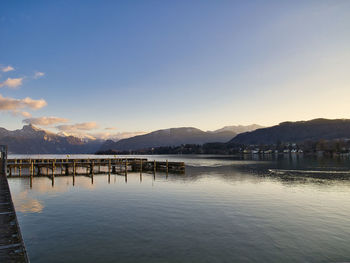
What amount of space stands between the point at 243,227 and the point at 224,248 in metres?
4.92

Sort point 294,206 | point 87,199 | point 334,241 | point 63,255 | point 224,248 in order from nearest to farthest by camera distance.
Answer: point 63,255 < point 224,248 < point 334,241 < point 294,206 < point 87,199

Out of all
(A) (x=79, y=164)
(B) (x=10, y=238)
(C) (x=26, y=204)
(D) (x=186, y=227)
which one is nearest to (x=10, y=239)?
(B) (x=10, y=238)

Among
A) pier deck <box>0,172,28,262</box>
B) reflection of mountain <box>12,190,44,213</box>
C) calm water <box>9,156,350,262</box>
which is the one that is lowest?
calm water <box>9,156,350,262</box>

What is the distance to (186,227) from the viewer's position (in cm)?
2019

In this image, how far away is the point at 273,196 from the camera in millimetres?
34281

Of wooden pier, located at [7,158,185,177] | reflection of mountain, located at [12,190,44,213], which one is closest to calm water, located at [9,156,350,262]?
reflection of mountain, located at [12,190,44,213]

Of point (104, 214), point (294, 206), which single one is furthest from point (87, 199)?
point (294, 206)

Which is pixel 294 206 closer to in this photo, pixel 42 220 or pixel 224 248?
pixel 224 248

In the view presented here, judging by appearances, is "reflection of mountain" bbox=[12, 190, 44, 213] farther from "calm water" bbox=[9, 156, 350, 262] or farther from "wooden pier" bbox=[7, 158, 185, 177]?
"wooden pier" bbox=[7, 158, 185, 177]

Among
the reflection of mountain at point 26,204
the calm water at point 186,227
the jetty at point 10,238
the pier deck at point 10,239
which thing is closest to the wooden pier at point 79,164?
the reflection of mountain at point 26,204

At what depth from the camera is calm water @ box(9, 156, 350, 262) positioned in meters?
15.1

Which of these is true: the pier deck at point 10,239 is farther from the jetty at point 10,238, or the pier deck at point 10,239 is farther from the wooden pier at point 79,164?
the wooden pier at point 79,164

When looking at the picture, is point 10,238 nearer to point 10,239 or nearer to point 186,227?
point 10,239

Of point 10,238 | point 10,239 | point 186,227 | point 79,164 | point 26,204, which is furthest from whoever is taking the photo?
point 79,164
